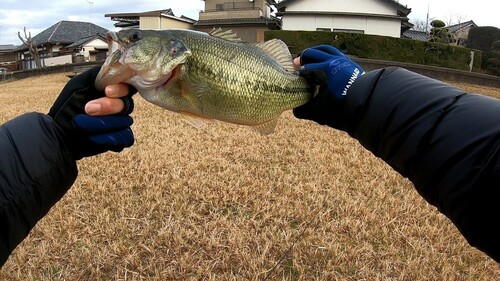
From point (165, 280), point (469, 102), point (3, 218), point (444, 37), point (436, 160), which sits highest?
point (444, 37)

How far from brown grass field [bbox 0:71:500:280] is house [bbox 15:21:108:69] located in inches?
1339

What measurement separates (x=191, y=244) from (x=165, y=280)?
0.46 meters

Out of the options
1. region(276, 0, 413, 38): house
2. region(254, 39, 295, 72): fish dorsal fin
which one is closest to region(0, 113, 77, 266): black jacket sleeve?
region(254, 39, 295, 72): fish dorsal fin

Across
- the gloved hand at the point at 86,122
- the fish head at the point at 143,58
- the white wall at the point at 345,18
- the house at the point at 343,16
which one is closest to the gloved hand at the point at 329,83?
the fish head at the point at 143,58

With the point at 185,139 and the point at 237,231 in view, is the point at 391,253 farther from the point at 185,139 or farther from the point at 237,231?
the point at 185,139

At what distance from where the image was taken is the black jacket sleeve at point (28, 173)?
1.53 m

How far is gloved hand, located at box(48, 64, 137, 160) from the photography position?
1706mm

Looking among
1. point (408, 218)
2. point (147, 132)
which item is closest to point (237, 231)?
point (408, 218)

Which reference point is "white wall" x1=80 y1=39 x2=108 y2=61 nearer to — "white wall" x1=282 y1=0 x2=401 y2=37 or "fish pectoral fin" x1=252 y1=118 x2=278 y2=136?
"white wall" x1=282 y1=0 x2=401 y2=37

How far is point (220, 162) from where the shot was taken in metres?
4.88

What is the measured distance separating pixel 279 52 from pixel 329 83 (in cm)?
29

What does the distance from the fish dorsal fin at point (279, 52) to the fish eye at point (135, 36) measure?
1.78 feet

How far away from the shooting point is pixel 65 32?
1724 inches

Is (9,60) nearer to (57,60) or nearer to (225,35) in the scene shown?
(57,60)
